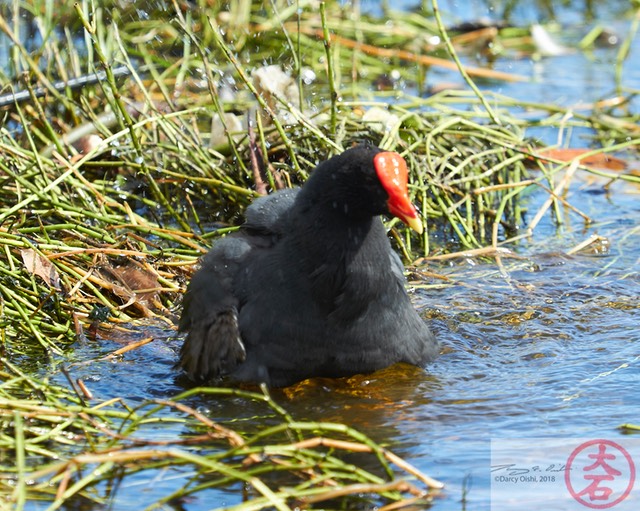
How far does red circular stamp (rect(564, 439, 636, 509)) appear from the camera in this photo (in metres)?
3.00

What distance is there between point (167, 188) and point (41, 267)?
4.27 ft

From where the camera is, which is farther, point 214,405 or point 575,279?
point 575,279

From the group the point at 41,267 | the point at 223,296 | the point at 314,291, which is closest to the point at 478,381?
the point at 314,291

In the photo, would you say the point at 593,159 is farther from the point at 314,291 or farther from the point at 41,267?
the point at 41,267

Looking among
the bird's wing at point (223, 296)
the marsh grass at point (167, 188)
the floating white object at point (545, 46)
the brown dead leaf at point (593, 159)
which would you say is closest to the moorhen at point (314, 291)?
the bird's wing at point (223, 296)

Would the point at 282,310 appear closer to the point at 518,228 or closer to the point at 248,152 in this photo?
the point at 248,152

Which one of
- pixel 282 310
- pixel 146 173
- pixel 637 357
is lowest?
pixel 637 357

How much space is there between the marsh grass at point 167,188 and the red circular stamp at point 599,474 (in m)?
0.48

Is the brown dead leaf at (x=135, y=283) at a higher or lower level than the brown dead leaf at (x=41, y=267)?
lower

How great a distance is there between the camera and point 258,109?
5277 millimetres

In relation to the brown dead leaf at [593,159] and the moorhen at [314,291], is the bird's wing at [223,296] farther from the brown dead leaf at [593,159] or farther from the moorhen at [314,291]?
the brown dead leaf at [593,159]

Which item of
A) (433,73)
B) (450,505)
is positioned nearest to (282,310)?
(450,505)

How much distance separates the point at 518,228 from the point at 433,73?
2787mm

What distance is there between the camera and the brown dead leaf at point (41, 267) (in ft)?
14.0
